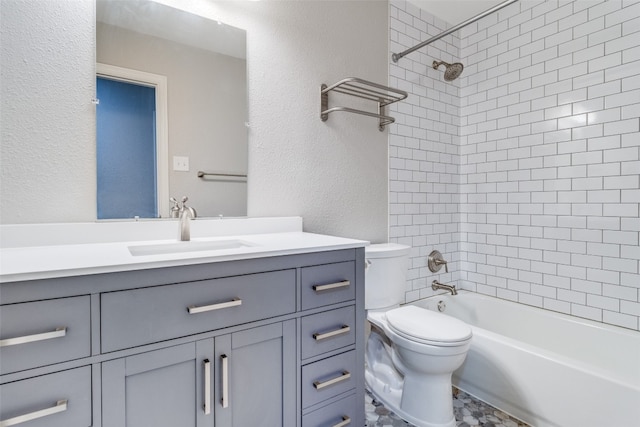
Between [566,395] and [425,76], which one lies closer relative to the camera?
[566,395]

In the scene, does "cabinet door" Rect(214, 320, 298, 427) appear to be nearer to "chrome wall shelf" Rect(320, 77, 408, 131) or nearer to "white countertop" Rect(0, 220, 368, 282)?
"white countertop" Rect(0, 220, 368, 282)

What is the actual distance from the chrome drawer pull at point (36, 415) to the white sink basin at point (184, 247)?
0.53 m

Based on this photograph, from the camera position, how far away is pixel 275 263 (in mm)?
1086


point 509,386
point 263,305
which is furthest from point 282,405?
point 509,386

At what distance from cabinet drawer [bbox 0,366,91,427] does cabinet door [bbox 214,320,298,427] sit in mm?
327

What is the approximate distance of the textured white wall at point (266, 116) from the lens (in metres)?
1.15

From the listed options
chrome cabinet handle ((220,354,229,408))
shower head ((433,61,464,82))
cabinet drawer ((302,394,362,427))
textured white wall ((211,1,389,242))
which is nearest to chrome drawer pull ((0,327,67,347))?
chrome cabinet handle ((220,354,229,408))

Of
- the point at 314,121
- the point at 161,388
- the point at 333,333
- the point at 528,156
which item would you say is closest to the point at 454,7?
the point at 528,156

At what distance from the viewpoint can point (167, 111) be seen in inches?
55.7

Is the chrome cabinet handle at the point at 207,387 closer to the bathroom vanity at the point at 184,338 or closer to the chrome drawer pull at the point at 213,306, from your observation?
the bathroom vanity at the point at 184,338

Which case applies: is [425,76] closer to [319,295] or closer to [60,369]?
[319,295]

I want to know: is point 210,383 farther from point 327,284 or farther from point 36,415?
point 327,284

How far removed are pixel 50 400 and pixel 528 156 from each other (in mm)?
2666

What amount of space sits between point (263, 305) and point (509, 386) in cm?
138
